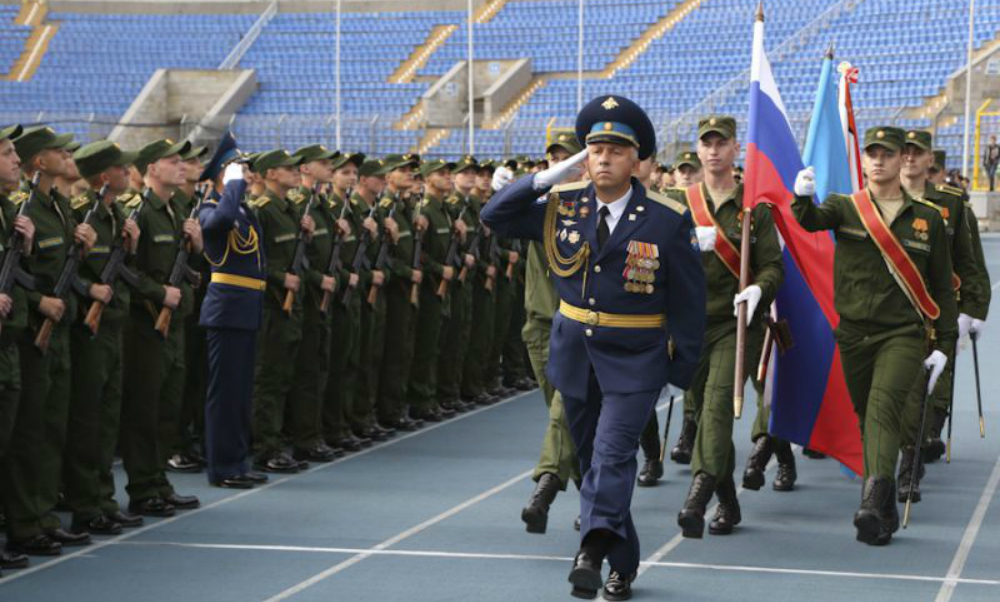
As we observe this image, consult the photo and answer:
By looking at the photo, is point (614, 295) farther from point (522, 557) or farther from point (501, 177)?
point (522, 557)

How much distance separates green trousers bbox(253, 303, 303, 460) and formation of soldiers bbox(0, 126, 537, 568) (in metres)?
0.01

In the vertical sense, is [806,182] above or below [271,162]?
below

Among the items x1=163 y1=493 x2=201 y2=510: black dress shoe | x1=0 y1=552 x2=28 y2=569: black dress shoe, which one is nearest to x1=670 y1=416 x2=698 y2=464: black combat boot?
x1=163 y1=493 x2=201 y2=510: black dress shoe

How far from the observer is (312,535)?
740 cm

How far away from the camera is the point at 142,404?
7965 millimetres

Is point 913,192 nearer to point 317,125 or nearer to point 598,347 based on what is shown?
point 598,347

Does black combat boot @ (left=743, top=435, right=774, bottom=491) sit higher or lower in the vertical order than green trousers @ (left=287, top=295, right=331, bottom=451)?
lower

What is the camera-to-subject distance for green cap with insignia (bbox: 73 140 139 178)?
755 cm

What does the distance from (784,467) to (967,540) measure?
1.54 metres

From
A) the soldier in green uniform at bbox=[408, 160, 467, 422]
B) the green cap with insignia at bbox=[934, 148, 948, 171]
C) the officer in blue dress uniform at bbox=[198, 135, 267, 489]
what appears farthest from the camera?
the soldier in green uniform at bbox=[408, 160, 467, 422]

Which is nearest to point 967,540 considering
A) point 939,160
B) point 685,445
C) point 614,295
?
point 614,295

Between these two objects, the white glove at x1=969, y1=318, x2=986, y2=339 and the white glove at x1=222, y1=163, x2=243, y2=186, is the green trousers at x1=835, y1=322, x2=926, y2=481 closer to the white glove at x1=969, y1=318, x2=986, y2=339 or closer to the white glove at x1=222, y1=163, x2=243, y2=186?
the white glove at x1=969, y1=318, x2=986, y2=339

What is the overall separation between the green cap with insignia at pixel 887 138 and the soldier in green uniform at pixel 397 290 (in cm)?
394

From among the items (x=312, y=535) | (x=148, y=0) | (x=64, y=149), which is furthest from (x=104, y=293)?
(x=148, y=0)
